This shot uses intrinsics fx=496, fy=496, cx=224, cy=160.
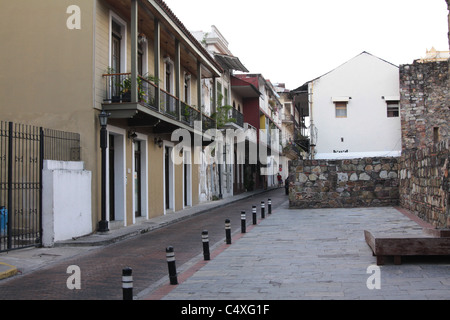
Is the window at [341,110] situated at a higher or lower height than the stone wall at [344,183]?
higher

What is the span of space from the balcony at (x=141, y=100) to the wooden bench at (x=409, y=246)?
878cm

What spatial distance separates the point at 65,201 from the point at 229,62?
21.8m

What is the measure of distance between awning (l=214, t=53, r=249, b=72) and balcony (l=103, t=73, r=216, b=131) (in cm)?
1247

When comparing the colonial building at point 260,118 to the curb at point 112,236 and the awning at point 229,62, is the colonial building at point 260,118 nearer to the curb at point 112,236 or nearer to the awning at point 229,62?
the awning at point 229,62

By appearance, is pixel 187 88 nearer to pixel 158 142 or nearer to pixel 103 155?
pixel 158 142

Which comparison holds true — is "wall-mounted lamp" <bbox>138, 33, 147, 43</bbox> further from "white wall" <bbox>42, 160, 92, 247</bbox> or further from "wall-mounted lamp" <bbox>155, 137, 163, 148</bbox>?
"white wall" <bbox>42, 160, 92, 247</bbox>

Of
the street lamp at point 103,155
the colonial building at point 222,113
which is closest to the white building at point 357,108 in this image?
the colonial building at point 222,113

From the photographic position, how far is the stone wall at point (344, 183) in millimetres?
19953

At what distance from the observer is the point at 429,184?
508 inches

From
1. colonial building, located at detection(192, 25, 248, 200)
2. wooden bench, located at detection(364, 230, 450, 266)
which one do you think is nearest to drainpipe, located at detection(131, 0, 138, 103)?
wooden bench, located at detection(364, 230, 450, 266)

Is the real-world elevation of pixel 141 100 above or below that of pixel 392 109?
below

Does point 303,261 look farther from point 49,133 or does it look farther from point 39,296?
point 49,133

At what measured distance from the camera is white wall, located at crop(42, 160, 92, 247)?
12.0 meters

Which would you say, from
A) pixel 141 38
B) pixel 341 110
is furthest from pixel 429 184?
pixel 341 110
